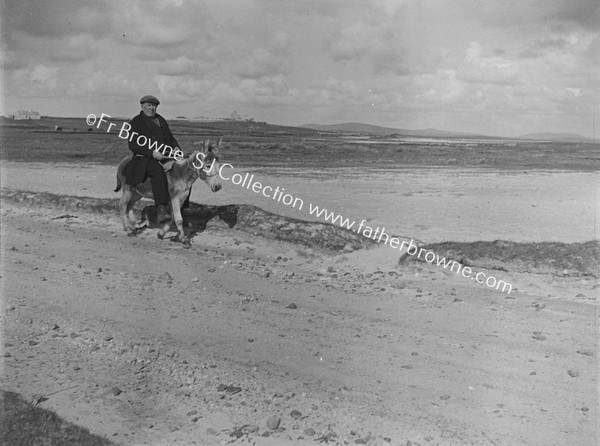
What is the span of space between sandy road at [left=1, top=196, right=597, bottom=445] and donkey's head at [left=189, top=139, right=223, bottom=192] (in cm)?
215

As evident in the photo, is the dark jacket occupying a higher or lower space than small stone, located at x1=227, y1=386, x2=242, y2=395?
higher

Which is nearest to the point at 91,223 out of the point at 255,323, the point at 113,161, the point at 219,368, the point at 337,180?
the point at 255,323

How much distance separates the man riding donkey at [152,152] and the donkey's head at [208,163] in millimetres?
838

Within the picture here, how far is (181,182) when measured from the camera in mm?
11727

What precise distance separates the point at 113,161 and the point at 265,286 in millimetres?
30000

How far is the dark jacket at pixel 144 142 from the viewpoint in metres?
11.8

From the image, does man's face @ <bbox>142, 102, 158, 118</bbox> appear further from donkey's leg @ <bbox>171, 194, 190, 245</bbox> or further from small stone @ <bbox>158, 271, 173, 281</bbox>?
small stone @ <bbox>158, 271, 173, 281</bbox>

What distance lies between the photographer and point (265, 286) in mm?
8555

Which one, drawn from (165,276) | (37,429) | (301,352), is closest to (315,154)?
(165,276)

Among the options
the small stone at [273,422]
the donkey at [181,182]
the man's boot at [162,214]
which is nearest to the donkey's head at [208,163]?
the donkey at [181,182]

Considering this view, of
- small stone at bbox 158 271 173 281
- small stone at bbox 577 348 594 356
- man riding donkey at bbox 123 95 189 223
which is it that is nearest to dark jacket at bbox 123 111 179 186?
man riding donkey at bbox 123 95 189 223

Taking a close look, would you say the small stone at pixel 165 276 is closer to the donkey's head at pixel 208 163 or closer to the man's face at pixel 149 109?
the donkey's head at pixel 208 163

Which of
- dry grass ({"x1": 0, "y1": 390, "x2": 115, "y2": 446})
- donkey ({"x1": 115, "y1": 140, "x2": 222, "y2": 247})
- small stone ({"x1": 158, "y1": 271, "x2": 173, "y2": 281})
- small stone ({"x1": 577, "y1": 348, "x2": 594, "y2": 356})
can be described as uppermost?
donkey ({"x1": 115, "y1": 140, "x2": 222, "y2": 247})

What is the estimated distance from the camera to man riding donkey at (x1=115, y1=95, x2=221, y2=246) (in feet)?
37.5
